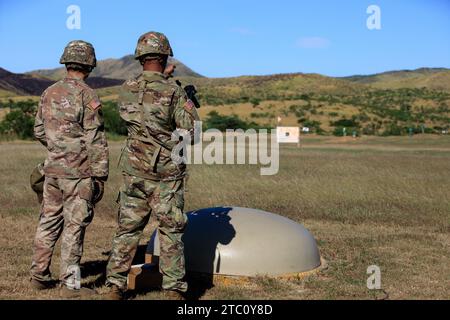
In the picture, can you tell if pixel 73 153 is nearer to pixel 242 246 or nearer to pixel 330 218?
pixel 242 246

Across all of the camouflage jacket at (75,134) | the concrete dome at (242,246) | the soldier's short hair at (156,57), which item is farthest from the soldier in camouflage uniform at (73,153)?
the concrete dome at (242,246)

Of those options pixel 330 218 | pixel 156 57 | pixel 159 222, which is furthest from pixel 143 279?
pixel 330 218

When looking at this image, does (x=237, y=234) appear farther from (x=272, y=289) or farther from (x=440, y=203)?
(x=440, y=203)

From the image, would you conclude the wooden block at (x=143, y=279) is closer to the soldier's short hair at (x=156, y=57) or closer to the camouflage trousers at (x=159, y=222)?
the camouflage trousers at (x=159, y=222)

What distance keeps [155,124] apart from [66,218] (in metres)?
1.15

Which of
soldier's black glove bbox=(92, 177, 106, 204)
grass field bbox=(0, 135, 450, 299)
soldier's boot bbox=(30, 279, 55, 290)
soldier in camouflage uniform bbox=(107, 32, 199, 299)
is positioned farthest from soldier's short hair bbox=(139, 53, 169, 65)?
soldier's boot bbox=(30, 279, 55, 290)

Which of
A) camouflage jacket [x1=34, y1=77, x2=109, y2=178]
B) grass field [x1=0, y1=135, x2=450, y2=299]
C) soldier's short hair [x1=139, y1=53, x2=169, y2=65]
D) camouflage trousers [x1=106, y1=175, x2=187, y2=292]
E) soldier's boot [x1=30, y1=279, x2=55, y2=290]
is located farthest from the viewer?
grass field [x1=0, y1=135, x2=450, y2=299]

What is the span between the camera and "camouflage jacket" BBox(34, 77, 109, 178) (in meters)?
5.55

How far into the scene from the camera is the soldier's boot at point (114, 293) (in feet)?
17.7

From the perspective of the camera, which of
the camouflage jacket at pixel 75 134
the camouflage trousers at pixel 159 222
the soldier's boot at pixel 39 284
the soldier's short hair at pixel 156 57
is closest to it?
the camouflage trousers at pixel 159 222

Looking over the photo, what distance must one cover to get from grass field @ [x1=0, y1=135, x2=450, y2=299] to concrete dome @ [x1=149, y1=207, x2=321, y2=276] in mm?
169

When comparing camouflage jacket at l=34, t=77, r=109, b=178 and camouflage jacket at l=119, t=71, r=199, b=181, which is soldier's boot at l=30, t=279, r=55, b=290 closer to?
camouflage jacket at l=34, t=77, r=109, b=178

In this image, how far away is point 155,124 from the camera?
17.5 ft
